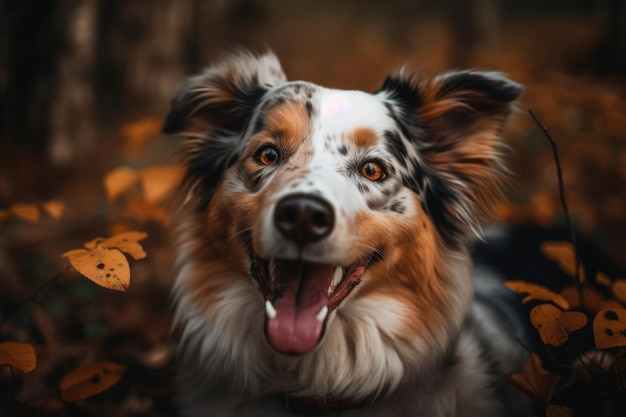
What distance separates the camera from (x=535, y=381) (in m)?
2.10

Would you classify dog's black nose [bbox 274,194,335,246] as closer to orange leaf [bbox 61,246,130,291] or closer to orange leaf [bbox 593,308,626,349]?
orange leaf [bbox 61,246,130,291]

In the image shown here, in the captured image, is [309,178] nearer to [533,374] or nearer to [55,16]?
[533,374]

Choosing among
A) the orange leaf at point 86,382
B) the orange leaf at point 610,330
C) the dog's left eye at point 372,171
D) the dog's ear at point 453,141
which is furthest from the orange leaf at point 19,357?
the orange leaf at point 610,330

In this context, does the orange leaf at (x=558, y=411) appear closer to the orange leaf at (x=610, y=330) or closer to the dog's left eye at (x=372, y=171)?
the orange leaf at (x=610, y=330)

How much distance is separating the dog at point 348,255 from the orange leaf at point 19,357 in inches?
25.1

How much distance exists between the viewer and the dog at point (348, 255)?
6.64ft

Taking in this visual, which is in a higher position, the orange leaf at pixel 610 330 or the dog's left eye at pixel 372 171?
the dog's left eye at pixel 372 171

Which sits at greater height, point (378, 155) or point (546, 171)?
point (378, 155)

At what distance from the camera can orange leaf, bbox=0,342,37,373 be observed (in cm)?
199

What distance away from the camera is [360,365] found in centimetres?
218

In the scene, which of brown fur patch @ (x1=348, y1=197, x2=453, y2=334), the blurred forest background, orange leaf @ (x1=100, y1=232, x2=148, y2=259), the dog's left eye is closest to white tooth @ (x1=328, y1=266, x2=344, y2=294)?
brown fur patch @ (x1=348, y1=197, x2=453, y2=334)

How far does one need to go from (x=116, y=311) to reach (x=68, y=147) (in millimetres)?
2377

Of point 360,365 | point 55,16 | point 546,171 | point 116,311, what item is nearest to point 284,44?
point 55,16

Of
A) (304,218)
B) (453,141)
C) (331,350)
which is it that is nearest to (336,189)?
(304,218)
